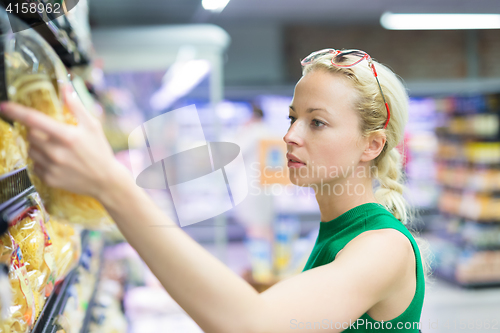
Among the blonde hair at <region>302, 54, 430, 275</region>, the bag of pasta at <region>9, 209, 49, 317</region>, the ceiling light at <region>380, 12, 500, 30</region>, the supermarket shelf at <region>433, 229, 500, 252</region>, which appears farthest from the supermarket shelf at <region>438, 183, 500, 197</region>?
the bag of pasta at <region>9, 209, 49, 317</region>

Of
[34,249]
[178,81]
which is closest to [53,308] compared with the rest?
[34,249]

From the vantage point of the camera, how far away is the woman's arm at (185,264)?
0.44 m

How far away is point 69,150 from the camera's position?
0.44 metres

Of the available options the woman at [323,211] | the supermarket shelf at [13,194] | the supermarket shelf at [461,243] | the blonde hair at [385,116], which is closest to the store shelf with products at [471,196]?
the supermarket shelf at [461,243]

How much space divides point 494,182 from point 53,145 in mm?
5320

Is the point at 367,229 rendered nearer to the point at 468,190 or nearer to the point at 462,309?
the point at 462,309

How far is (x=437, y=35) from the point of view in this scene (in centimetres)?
689

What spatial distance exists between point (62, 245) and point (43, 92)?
27.4 inches

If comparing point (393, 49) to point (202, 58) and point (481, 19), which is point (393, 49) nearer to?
point (481, 19)

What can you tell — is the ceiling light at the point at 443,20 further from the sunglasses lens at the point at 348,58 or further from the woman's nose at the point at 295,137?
the woman's nose at the point at 295,137

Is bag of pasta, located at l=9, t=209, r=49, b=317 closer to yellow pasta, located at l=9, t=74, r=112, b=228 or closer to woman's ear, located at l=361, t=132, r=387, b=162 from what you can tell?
yellow pasta, located at l=9, t=74, r=112, b=228

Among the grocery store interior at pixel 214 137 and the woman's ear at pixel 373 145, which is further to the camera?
the woman's ear at pixel 373 145

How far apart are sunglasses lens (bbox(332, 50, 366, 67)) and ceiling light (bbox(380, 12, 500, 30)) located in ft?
14.7

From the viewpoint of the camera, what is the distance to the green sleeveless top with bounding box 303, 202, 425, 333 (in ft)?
2.67
